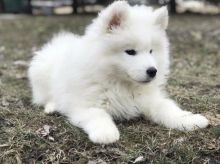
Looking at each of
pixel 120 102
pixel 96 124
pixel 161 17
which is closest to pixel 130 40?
pixel 161 17

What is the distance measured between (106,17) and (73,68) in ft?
1.75

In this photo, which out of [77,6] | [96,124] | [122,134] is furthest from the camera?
[77,6]

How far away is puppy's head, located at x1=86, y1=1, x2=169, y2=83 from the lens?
149 inches

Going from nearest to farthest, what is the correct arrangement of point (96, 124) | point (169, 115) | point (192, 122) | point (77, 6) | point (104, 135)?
point (104, 135)
point (96, 124)
point (192, 122)
point (169, 115)
point (77, 6)

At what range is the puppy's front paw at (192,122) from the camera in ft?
12.7

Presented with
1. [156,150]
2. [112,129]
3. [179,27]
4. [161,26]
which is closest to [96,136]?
[112,129]

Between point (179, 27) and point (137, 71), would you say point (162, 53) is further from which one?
point (179, 27)

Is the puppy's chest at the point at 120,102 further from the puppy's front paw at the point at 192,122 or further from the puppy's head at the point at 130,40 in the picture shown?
Answer: the puppy's front paw at the point at 192,122

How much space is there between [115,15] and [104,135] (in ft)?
3.17

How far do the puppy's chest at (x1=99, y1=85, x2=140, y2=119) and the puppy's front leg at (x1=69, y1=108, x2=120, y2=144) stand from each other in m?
0.11

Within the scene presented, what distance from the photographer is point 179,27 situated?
11406 mm

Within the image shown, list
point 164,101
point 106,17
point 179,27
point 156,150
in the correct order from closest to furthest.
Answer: point 156,150 < point 106,17 < point 164,101 < point 179,27

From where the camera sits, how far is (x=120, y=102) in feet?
13.3

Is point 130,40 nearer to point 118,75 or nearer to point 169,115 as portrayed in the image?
point 118,75
